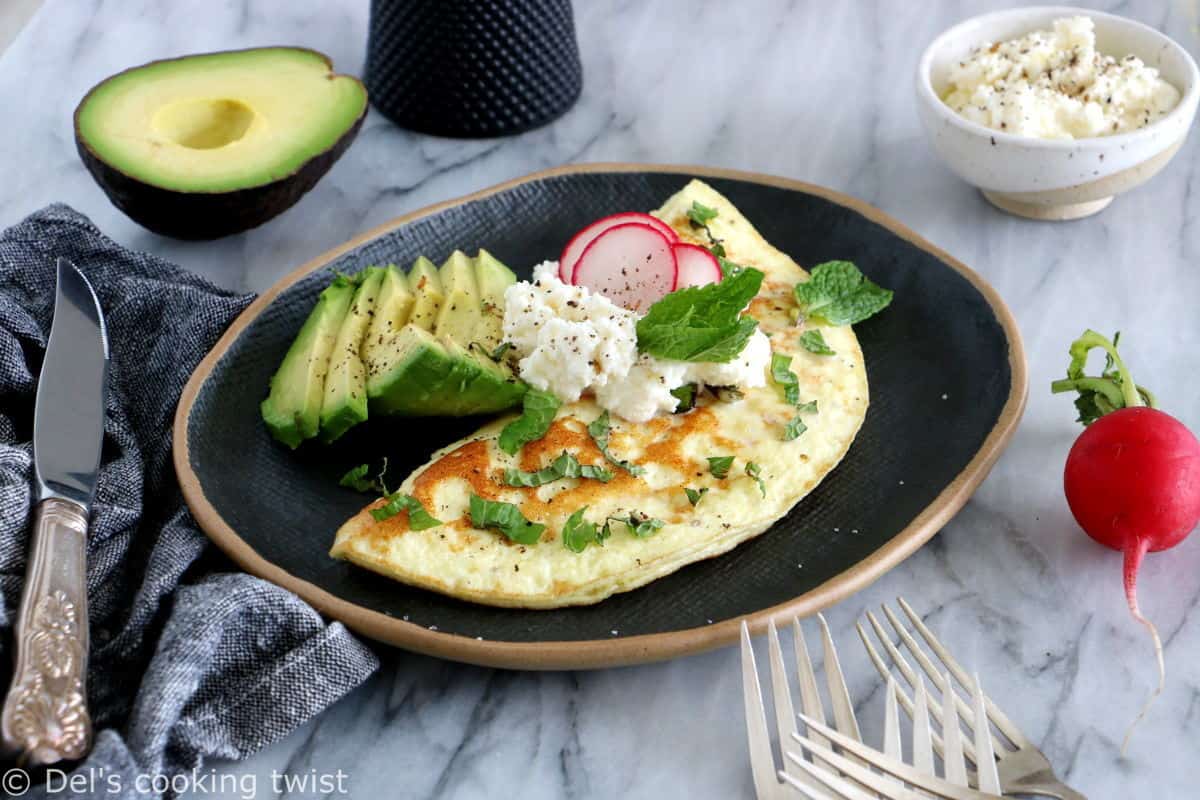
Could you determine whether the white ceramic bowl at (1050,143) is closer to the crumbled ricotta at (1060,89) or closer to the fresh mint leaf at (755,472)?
the crumbled ricotta at (1060,89)

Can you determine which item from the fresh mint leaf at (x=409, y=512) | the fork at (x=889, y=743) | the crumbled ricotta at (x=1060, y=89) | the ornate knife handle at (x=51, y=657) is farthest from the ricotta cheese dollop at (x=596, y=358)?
the crumbled ricotta at (x=1060, y=89)

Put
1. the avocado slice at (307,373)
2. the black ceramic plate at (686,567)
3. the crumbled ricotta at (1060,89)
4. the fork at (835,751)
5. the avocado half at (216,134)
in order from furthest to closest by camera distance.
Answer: the crumbled ricotta at (1060,89)
the avocado half at (216,134)
the avocado slice at (307,373)
the black ceramic plate at (686,567)
the fork at (835,751)

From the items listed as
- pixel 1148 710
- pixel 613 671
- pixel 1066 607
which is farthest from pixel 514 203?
pixel 1148 710

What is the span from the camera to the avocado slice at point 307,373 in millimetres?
2951

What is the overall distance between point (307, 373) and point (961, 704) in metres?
1.63

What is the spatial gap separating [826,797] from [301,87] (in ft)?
8.23

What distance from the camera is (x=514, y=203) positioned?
3.66 m

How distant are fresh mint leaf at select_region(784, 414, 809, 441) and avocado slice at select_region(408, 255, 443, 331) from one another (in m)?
0.92

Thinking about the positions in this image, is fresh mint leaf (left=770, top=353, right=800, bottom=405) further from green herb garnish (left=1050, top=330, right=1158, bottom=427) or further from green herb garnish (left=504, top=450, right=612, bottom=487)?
green herb garnish (left=1050, top=330, right=1158, bottom=427)

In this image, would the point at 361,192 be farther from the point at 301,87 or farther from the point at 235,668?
the point at 235,668

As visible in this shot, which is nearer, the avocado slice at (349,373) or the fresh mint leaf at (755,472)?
the fresh mint leaf at (755,472)

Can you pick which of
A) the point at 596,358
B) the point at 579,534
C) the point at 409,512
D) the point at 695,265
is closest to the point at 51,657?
the point at 409,512

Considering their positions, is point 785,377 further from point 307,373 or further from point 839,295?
point 307,373

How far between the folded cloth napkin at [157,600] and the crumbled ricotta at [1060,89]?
85.3 inches
